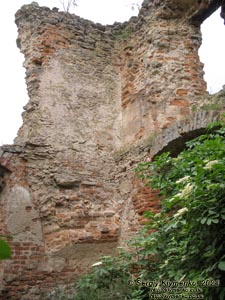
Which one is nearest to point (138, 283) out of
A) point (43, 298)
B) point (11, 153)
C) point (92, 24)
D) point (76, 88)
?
point (43, 298)

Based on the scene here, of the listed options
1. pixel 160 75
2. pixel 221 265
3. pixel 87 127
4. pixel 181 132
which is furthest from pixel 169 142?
pixel 221 265

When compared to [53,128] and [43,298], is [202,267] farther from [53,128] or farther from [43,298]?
[53,128]

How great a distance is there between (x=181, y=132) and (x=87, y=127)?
176cm

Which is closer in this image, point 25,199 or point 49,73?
point 25,199

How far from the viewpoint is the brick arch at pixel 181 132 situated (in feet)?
16.1

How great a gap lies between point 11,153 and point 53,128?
0.81 m

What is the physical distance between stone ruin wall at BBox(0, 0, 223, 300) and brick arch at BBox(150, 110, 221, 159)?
0.02 meters

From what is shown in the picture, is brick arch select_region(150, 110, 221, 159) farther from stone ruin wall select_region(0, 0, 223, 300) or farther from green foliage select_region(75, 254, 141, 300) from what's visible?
green foliage select_region(75, 254, 141, 300)

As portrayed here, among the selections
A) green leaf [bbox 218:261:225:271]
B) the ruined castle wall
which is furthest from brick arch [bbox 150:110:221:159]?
green leaf [bbox 218:261:225:271]

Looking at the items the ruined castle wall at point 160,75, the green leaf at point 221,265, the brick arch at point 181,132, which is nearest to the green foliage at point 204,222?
the green leaf at point 221,265

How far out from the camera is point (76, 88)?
21.1 ft

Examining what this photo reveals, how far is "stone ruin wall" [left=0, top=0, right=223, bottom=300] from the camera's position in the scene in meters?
5.25

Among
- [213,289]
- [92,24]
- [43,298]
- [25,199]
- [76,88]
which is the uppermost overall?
[92,24]

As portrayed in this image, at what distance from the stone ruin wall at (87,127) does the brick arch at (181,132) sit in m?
0.02
